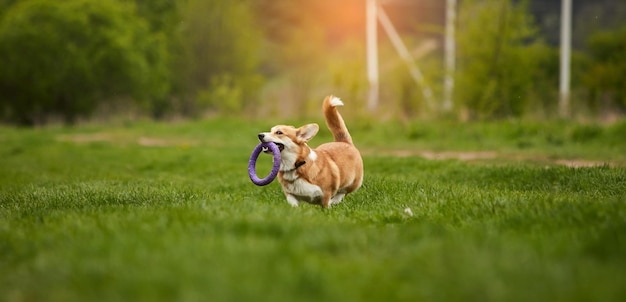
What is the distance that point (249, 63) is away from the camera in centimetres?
3531

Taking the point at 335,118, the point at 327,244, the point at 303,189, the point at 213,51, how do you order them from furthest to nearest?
the point at 213,51, the point at 335,118, the point at 303,189, the point at 327,244

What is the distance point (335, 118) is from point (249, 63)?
29.2 meters

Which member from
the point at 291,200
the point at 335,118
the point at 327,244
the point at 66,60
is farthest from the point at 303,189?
the point at 66,60

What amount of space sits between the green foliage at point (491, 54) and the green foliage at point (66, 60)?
64.0ft

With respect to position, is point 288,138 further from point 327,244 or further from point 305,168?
point 327,244

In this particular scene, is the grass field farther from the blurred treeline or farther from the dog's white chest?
the blurred treeline

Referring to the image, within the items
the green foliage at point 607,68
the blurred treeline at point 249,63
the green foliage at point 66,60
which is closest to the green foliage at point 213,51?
the blurred treeline at point 249,63

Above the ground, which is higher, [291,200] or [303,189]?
[303,189]

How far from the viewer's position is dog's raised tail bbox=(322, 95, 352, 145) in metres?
6.56

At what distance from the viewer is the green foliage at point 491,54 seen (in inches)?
661

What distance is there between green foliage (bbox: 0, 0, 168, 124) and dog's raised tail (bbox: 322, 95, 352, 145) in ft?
84.1

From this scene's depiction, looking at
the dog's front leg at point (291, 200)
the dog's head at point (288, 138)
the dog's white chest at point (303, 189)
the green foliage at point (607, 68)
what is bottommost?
the green foliage at point (607, 68)

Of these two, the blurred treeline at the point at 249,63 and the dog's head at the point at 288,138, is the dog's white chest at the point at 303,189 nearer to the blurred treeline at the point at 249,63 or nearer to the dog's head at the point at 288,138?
the dog's head at the point at 288,138

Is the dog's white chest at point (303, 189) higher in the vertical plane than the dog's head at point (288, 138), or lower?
lower
